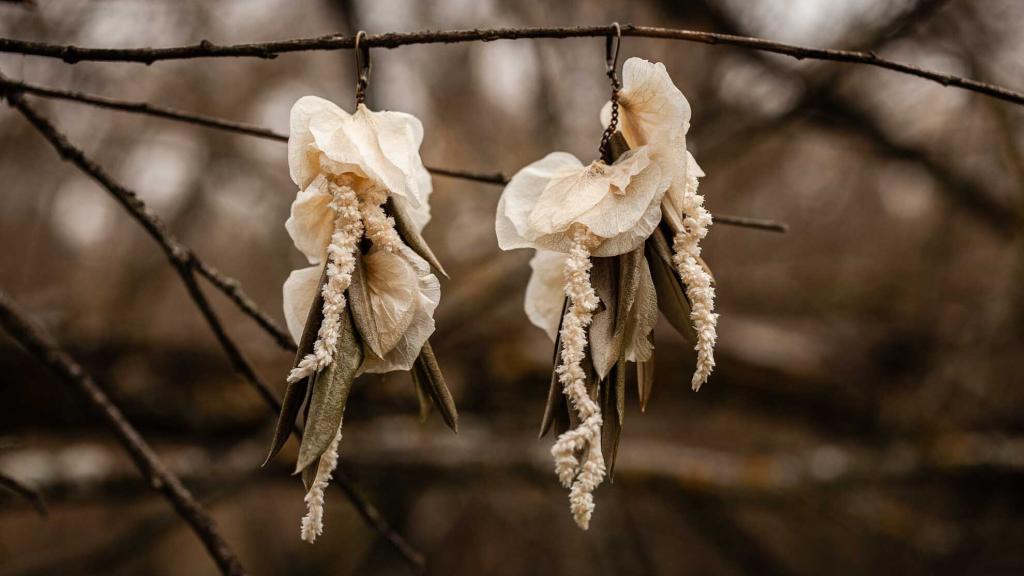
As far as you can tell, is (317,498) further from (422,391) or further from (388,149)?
(388,149)

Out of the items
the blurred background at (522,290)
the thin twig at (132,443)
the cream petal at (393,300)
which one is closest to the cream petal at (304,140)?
the cream petal at (393,300)

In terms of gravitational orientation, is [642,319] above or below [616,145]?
below

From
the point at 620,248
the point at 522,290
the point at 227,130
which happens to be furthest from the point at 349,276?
the point at 522,290

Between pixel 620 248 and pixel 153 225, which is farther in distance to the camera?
pixel 153 225

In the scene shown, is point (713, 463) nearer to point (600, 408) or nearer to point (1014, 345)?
point (1014, 345)

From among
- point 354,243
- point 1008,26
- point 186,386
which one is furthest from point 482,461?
point 1008,26

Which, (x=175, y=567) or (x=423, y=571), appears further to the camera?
(x=175, y=567)

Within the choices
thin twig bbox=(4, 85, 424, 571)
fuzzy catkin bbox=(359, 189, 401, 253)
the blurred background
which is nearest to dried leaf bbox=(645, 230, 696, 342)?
fuzzy catkin bbox=(359, 189, 401, 253)
